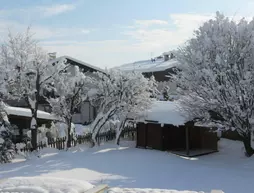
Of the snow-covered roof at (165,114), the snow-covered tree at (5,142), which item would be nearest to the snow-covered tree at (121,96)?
the snow-covered roof at (165,114)

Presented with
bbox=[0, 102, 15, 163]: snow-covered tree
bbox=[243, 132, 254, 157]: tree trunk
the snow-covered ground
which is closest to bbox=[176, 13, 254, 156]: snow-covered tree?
bbox=[243, 132, 254, 157]: tree trunk

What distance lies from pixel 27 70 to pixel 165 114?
8.88 metres

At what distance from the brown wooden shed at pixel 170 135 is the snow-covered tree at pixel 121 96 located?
1.07 metres

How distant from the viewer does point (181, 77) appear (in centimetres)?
1814

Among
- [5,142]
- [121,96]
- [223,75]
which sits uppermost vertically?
[223,75]

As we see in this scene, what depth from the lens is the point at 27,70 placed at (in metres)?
20.2

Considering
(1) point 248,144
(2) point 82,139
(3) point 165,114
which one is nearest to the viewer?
(1) point 248,144

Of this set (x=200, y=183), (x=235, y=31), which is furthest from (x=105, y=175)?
(x=235, y=31)

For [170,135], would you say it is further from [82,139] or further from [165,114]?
[82,139]

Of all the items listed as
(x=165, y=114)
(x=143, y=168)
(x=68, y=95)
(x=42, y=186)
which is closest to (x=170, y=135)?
(x=165, y=114)

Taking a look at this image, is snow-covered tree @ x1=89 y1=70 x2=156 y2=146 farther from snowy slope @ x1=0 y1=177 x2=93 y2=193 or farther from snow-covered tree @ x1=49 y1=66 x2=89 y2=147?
snowy slope @ x1=0 y1=177 x2=93 y2=193

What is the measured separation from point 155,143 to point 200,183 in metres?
7.34

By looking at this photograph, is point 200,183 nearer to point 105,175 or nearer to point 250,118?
point 105,175

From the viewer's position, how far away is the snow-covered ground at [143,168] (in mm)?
12609
